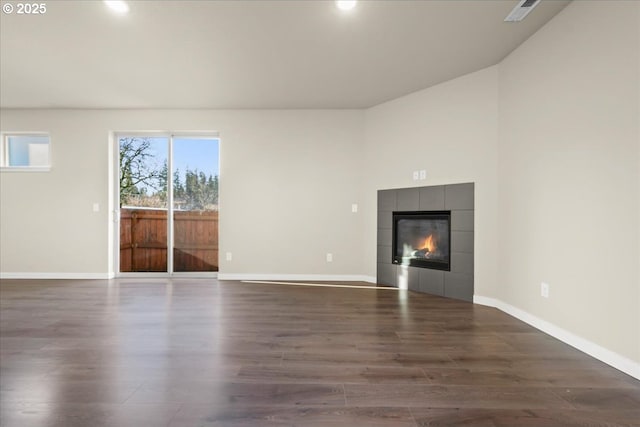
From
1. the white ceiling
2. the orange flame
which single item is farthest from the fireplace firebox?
the white ceiling

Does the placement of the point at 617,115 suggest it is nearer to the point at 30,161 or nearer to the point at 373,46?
the point at 373,46

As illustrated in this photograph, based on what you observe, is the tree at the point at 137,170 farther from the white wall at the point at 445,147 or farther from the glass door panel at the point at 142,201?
the white wall at the point at 445,147

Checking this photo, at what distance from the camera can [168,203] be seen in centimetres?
573

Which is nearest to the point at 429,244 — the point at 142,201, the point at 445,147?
the point at 445,147

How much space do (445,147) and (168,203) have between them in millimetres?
4356

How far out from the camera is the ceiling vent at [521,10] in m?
2.72

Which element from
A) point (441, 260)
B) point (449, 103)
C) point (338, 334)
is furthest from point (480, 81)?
point (338, 334)

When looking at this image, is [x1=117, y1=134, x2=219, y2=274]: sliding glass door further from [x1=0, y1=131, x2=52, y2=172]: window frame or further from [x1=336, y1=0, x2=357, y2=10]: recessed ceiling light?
[x1=336, y1=0, x2=357, y2=10]: recessed ceiling light

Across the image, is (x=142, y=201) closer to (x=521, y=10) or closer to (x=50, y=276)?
(x=50, y=276)

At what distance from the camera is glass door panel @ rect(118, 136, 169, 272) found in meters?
5.77

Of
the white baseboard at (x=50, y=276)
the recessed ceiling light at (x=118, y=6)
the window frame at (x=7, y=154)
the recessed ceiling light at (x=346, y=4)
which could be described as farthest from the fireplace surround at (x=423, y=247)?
the window frame at (x=7, y=154)

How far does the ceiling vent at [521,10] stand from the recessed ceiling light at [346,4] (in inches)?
51.3

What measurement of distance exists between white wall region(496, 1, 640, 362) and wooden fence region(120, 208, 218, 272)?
4.34 metres

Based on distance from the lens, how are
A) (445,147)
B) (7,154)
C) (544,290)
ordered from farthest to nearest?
1. (7,154)
2. (445,147)
3. (544,290)
